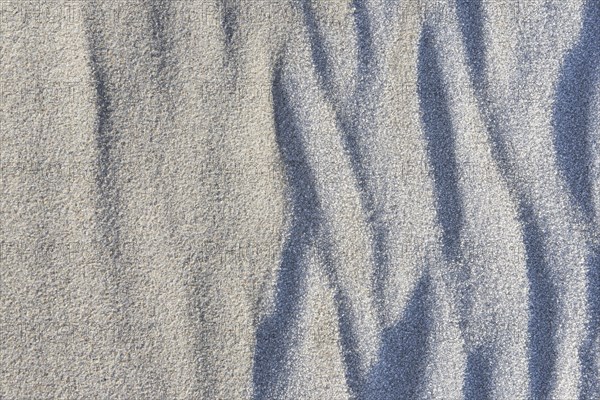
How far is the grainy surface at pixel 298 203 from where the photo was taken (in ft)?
2.97

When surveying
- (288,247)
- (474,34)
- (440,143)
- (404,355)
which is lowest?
(404,355)

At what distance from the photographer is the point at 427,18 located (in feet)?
3.04

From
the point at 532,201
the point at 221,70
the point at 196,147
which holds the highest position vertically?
the point at 221,70

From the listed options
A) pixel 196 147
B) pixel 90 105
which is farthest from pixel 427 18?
pixel 90 105

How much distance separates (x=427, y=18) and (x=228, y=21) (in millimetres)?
311

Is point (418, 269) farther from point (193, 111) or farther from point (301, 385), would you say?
point (193, 111)

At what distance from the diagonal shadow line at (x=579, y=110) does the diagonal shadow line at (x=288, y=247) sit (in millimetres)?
394

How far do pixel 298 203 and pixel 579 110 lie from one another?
0.46 metres

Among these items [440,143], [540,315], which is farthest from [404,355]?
[440,143]

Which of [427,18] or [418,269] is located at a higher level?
[427,18]

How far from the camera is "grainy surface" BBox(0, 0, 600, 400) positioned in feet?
2.97

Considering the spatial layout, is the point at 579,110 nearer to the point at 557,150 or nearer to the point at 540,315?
the point at 557,150

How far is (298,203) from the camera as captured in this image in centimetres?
92

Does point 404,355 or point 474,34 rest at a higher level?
point 474,34
